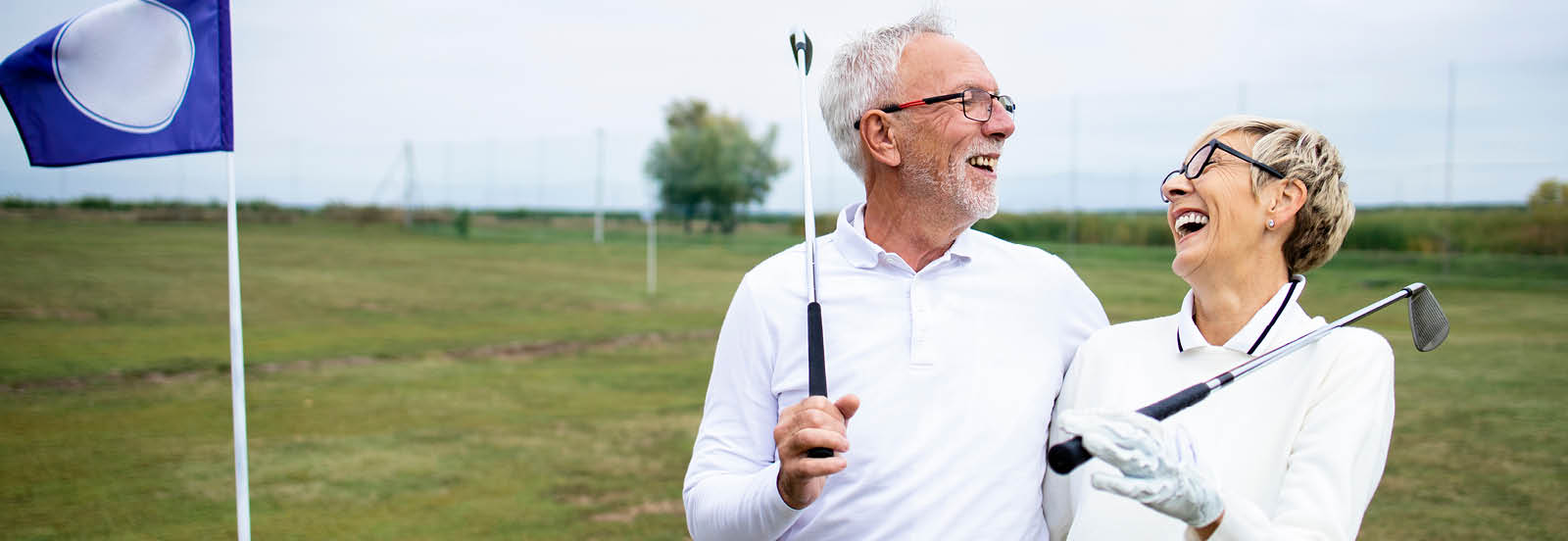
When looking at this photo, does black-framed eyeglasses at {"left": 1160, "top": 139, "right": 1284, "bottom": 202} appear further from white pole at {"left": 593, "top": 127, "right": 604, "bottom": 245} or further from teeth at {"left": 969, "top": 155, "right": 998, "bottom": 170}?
white pole at {"left": 593, "top": 127, "right": 604, "bottom": 245}

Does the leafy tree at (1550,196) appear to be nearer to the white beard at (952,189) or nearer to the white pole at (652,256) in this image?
the white pole at (652,256)

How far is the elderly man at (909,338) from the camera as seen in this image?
2.16 metres

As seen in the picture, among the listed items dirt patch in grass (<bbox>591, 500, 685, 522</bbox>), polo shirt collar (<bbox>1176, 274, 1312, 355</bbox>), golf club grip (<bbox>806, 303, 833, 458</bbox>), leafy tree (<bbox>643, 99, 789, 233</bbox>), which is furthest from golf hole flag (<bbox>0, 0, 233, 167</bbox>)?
leafy tree (<bbox>643, 99, 789, 233</bbox>)

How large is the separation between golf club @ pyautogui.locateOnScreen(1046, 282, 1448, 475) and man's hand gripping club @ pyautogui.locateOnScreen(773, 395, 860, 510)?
1.05ft

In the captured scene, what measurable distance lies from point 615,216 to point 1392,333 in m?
22.6

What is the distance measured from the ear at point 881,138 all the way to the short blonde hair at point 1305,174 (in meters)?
0.64

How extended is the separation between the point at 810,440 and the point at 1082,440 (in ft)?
1.42

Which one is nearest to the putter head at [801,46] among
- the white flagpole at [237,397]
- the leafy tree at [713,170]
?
the white flagpole at [237,397]

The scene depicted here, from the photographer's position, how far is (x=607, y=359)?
1142cm

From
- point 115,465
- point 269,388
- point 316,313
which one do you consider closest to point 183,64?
point 115,465

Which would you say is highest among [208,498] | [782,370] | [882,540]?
[782,370]

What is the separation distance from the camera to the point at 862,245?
7.80ft

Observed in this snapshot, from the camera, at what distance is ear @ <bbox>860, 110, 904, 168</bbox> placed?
2.44m

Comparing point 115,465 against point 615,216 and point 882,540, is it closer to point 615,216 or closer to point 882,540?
point 882,540
